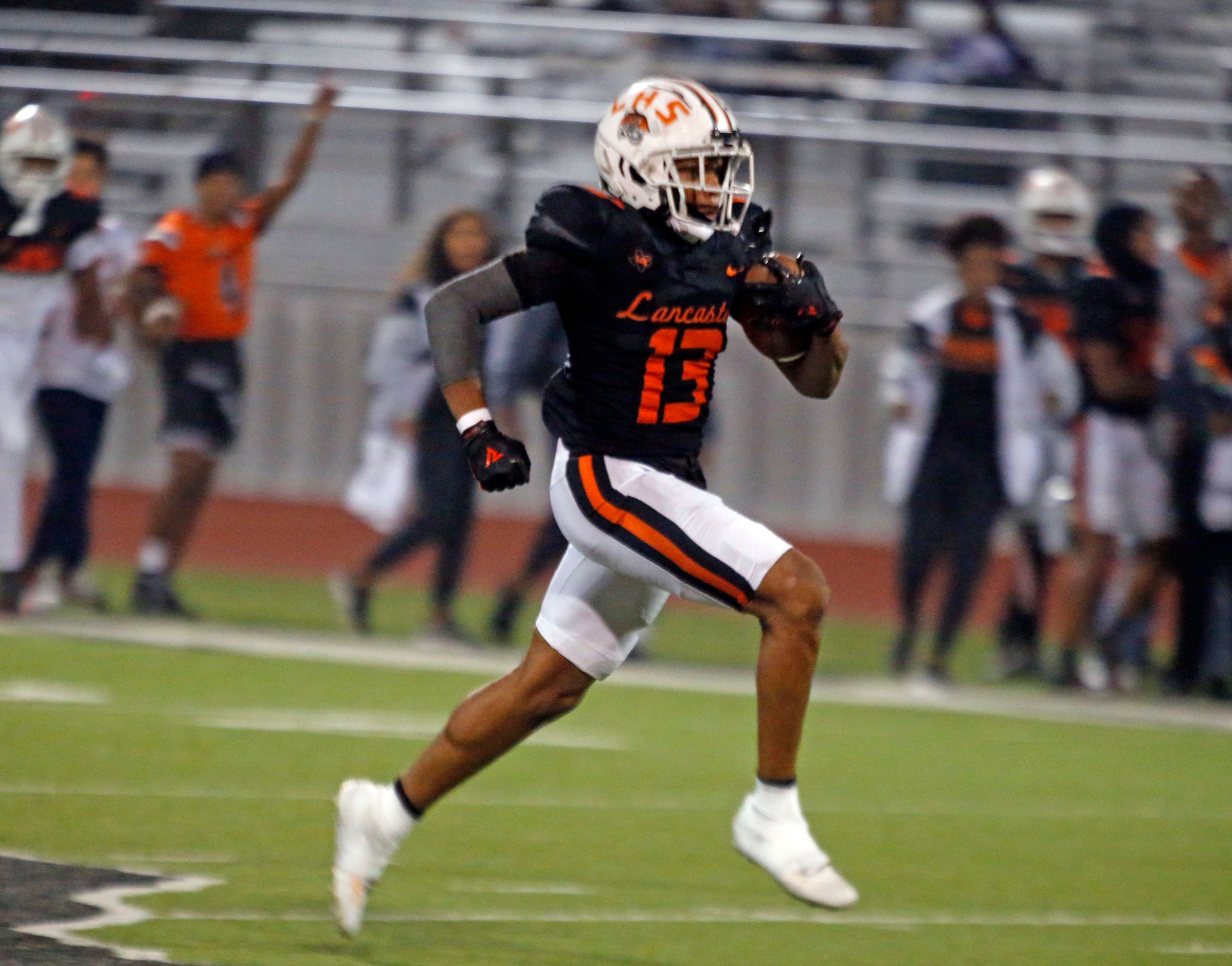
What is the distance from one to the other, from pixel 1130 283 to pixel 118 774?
4.95 m

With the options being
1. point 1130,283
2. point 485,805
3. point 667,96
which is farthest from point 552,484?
point 1130,283

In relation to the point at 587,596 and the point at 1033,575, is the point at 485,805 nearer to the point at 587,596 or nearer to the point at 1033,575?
the point at 587,596

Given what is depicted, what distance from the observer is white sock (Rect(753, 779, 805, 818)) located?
4.27m

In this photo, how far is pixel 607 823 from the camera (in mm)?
5949

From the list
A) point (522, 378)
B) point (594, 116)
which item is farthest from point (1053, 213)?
point (594, 116)

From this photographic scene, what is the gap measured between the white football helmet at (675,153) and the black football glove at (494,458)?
2.01 ft

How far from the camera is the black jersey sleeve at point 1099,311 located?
29.5 feet

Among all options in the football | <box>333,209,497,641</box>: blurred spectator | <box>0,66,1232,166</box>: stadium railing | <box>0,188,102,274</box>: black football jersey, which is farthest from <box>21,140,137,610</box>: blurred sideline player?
A: the football

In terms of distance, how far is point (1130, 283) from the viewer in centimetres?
908

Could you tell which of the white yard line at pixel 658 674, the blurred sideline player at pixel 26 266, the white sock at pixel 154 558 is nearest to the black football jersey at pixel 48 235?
the blurred sideline player at pixel 26 266

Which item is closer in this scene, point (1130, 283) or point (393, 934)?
point (393, 934)

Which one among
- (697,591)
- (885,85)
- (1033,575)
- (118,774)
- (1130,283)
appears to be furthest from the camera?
(885,85)

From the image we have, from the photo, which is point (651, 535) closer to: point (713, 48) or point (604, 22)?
point (713, 48)

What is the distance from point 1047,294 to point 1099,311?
1.56 feet
